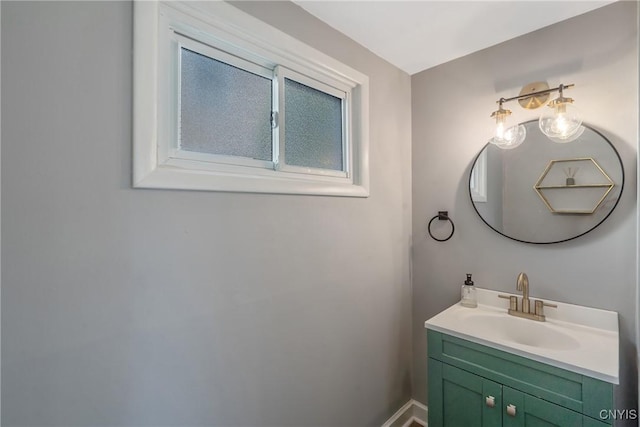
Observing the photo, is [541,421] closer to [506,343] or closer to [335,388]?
[506,343]

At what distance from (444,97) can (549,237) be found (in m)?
1.02

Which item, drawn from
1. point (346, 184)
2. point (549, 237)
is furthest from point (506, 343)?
point (346, 184)

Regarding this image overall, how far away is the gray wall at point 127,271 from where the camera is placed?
28.4 inches

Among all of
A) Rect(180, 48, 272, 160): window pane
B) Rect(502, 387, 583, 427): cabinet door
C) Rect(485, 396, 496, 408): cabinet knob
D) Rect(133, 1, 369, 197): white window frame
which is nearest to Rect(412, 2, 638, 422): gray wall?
Rect(502, 387, 583, 427): cabinet door

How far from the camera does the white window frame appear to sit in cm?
88

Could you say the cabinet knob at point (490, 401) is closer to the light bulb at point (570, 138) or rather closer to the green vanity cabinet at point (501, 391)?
the green vanity cabinet at point (501, 391)

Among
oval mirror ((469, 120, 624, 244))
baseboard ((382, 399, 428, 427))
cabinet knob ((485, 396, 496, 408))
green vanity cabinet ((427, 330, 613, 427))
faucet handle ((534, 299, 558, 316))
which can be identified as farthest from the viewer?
baseboard ((382, 399, 428, 427))

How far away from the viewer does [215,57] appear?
3.68 ft

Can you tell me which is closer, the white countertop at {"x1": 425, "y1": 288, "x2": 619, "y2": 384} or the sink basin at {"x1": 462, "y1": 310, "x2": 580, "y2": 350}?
the white countertop at {"x1": 425, "y1": 288, "x2": 619, "y2": 384}

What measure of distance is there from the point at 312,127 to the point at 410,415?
6.48 ft

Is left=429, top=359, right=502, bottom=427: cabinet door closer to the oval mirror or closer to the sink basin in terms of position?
the sink basin

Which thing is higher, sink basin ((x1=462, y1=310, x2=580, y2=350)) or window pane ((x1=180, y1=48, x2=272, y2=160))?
window pane ((x1=180, y1=48, x2=272, y2=160))

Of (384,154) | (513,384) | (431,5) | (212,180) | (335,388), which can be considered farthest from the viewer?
(384,154)

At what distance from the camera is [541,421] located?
1.10 meters
